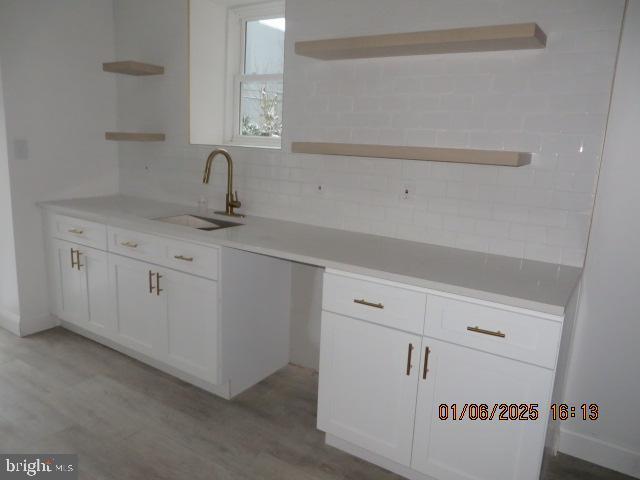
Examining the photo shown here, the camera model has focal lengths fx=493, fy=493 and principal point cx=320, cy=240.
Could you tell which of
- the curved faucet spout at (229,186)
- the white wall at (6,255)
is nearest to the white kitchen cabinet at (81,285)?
the white wall at (6,255)

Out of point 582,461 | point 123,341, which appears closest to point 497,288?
point 582,461

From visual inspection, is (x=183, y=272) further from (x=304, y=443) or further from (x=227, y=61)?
(x=227, y=61)

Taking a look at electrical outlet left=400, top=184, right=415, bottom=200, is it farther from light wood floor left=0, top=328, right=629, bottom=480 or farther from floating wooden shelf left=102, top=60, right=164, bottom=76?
floating wooden shelf left=102, top=60, right=164, bottom=76

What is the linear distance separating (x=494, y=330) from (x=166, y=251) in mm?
1754

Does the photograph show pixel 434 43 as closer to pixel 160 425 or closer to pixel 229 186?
pixel 229 186

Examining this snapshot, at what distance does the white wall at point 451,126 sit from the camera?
2.10 metres

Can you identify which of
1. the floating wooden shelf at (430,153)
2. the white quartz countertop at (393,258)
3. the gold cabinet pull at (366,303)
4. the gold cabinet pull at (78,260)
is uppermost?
the floating wooden shelf at (430,153)

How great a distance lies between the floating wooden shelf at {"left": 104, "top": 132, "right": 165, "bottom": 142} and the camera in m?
3.40

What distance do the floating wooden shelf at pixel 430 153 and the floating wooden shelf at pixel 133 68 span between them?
1458mm

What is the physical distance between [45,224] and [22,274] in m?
0.37

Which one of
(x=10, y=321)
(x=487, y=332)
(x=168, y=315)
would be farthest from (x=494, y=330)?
(x=10, y=321)

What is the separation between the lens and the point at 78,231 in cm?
316

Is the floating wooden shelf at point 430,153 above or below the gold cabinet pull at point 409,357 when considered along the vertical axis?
above
